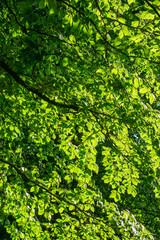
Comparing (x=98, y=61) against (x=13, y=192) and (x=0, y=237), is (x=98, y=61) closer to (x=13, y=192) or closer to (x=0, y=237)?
(x=13, y=192)

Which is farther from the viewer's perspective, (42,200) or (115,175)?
(115,175)

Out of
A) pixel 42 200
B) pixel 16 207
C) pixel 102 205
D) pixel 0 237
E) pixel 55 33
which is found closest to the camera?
pixel 55 33

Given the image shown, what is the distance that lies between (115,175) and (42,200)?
4.03 feet

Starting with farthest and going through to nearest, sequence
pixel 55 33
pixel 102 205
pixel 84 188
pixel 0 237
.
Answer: pixel 0 237
pixel 102 205
pixel 84 188
pixel 55 33

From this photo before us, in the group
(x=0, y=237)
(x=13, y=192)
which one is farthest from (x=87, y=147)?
(x=0, y=237)

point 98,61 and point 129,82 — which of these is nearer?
point 129,82

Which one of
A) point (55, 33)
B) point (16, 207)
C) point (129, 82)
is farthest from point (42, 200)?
point (55, 33)

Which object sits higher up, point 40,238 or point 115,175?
point 115,175

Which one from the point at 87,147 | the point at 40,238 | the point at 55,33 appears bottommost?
the point at 40,238

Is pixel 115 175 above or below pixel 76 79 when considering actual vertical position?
below

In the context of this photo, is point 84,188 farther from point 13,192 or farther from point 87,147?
point 13,192

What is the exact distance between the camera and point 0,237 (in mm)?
9219

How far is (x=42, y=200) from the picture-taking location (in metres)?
3.41

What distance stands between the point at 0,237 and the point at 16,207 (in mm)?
6706
